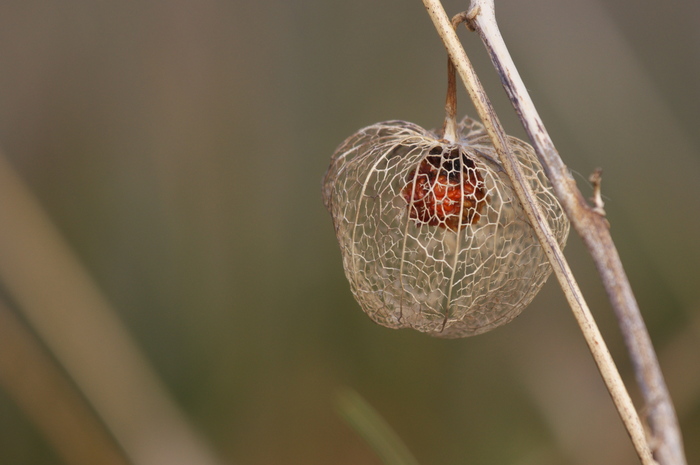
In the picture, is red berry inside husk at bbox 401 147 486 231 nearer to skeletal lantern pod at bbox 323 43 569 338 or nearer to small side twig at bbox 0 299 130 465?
skeletal lantern pod at bbox 323 43 569 338

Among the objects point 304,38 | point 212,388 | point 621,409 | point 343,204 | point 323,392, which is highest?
point 304,38

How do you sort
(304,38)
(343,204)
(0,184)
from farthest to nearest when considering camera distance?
(304,38), (0,184), (343,204)

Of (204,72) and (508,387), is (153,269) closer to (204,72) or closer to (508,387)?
(204,72)

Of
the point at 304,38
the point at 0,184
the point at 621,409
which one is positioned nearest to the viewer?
the point at 621,409

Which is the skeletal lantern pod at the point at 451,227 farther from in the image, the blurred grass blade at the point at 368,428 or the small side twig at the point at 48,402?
the small side twig at the point at 48,402

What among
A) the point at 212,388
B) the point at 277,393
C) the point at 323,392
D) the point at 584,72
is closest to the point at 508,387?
the point at 323,392

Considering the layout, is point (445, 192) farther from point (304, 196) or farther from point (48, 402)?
point (304, 196)

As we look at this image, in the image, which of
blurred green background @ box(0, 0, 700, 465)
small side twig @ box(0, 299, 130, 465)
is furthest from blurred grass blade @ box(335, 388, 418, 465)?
blurred green background @ box(0, 0, 700, 465)

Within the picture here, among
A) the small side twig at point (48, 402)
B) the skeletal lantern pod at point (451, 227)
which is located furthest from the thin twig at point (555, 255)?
the small side twig at point (48, 402)
